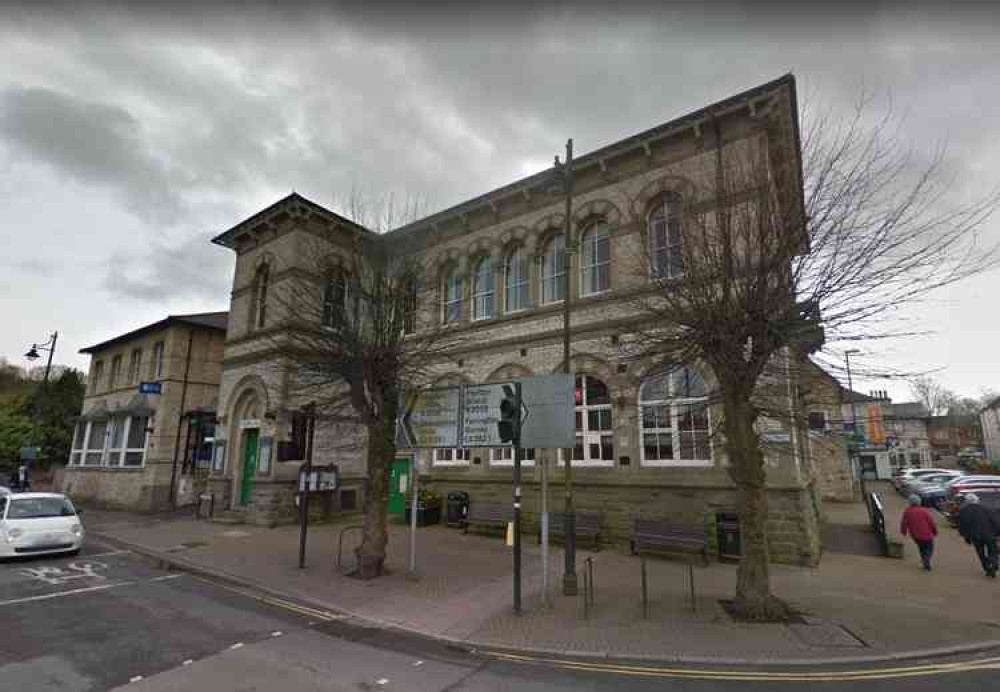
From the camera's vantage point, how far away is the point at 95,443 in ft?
86.9

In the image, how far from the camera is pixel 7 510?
1205 centimetres

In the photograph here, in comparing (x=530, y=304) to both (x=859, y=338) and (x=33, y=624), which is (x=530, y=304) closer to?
(x=859, y=338)

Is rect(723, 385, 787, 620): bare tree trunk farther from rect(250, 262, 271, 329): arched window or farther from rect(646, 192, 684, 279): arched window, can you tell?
rect(250, 262, 271, 329): arched window

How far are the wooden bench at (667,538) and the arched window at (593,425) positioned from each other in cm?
226

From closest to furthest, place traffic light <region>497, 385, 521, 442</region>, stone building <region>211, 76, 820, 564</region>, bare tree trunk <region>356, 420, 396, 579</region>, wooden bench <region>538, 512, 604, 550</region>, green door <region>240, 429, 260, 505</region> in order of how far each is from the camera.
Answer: traffic light <region>497, 385, 521, 442</region> → bare tree trunk <region>356, 420, 396, 579</region> → stone building <region>211, 76, 820, 564</region> → wooden bench <region>538, 512, 604, 550</region> → green door <region>240, 429, 260, 505</region>

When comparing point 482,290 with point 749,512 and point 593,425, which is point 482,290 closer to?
point 593,425

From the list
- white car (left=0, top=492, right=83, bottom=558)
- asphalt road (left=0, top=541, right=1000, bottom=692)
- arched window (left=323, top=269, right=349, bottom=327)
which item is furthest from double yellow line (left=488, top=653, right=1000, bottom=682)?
white car (left=0, top=492, right=83, bottom=558)

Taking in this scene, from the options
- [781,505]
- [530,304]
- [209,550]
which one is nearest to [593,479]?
[781,505]

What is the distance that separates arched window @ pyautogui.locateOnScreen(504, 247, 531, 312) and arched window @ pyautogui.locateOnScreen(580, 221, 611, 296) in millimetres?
2076

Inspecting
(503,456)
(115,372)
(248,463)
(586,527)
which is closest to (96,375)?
(115,372)

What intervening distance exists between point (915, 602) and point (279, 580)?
11.4 m

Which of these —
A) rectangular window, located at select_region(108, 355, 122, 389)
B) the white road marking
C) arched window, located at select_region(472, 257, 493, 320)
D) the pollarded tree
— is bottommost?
the white road marking

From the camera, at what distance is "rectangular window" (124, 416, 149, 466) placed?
2348 cm

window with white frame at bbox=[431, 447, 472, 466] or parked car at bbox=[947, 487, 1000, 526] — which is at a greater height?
window with white frame at bbox=[431, 447, 472, 466]
